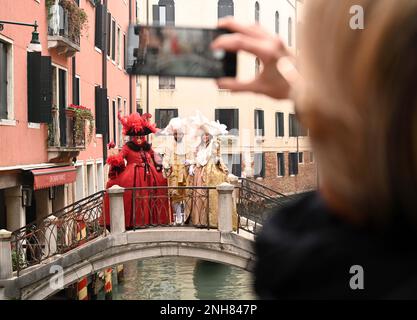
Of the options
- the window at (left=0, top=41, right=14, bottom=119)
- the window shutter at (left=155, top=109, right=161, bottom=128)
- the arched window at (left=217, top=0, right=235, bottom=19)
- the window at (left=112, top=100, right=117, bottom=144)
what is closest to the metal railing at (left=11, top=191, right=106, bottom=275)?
the window at (left=0, top=41, right=14, bottom=119)

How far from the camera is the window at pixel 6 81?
601 cm

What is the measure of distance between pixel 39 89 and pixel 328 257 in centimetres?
619

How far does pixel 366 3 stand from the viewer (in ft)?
1.44

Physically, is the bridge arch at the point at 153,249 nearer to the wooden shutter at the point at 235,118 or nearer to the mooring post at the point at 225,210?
the mooring post at the point at 225,210

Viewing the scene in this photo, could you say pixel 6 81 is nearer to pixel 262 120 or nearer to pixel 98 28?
pixel 98 28

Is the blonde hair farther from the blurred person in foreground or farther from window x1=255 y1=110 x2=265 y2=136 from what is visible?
window x1=255 y1=110 x2=265 y2=136

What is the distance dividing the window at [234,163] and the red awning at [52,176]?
7224mm

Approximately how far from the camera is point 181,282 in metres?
11.7

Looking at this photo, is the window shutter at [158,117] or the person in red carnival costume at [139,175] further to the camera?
the window shutter at [158,117]

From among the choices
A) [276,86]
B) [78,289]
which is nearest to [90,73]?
[78,289]

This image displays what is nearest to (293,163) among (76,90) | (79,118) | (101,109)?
(101,109)

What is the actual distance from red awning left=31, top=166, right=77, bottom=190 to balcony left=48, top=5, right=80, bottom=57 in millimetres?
886

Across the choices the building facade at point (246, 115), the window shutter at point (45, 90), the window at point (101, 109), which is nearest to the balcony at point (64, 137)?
the window shutter at point (45, 90)
